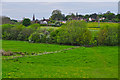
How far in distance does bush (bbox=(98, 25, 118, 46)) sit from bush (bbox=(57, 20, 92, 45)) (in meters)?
2.84

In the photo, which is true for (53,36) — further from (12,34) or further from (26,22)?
(26,22)

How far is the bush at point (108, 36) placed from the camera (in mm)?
47406

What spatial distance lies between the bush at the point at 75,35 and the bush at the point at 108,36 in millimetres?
2843

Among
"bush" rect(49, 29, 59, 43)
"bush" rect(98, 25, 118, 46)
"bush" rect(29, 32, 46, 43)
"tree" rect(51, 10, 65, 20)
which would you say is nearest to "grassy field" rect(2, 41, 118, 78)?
"bush" rect(98, 25, 118, 46)

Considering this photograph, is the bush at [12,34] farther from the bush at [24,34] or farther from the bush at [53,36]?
the bush at [53,36]

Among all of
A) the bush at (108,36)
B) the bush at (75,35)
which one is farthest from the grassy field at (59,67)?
the bush at (75,35)

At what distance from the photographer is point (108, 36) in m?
48.0

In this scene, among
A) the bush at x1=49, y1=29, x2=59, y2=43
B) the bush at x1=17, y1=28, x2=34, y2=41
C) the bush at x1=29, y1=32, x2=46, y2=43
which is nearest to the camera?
the bush at x1=49, y1=29, x2=59, y2=43

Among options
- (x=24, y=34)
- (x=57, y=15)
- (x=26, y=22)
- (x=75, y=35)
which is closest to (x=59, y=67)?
(x=75, y=35)

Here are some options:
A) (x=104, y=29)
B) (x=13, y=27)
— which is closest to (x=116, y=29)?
(x=104, y=29)

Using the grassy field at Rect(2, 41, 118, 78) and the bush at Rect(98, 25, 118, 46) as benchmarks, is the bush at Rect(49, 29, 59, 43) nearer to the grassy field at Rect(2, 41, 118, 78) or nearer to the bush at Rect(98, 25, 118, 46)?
the bush at Rect(98, 25, 118, 46)

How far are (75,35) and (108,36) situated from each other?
8422 mm

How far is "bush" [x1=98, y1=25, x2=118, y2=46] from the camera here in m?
47.4

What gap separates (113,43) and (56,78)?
116 ft
